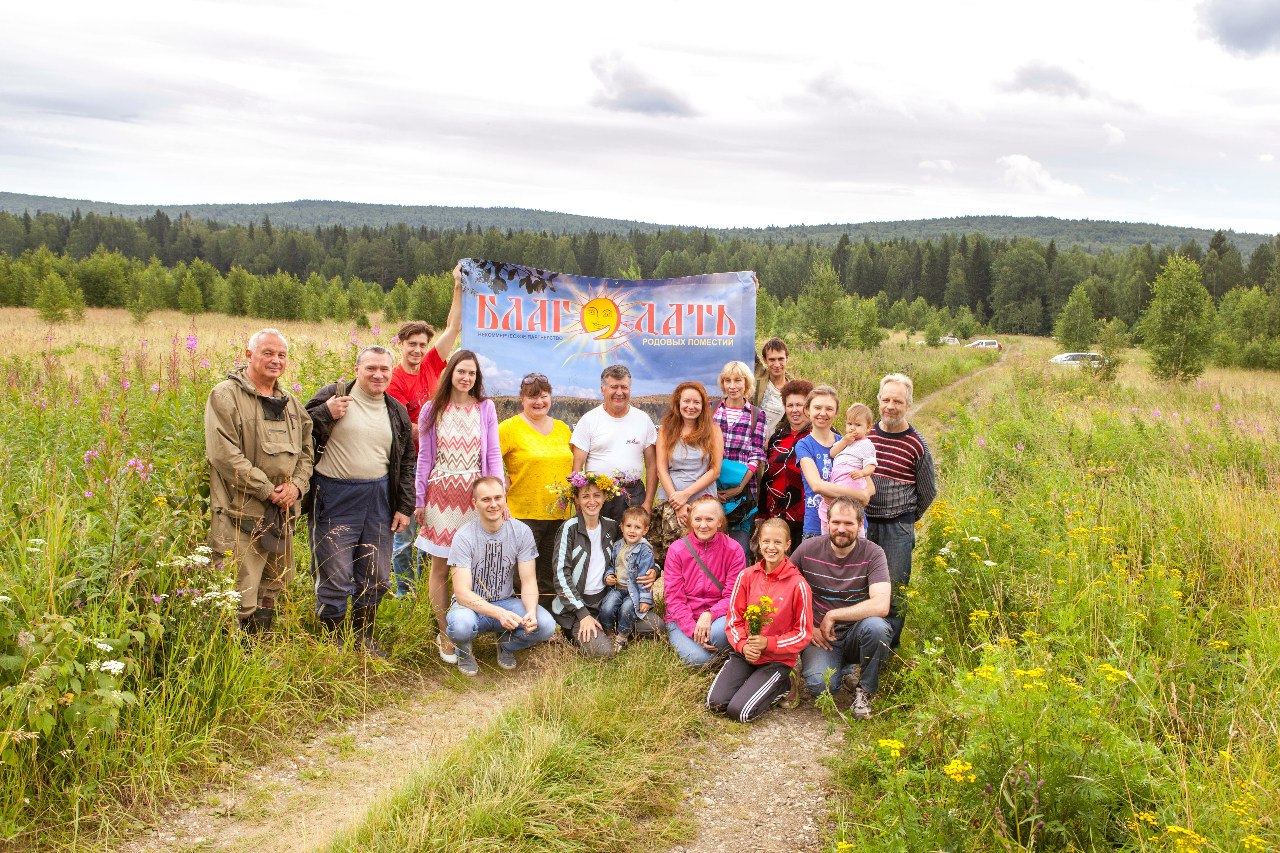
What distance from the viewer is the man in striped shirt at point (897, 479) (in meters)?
5.55

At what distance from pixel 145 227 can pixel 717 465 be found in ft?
375

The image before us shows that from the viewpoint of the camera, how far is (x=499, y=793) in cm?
358

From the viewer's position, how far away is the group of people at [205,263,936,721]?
4.96 m

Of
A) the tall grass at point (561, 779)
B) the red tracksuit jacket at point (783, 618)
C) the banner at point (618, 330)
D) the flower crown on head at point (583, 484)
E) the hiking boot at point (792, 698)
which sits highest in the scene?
the banner at point (618, 330)

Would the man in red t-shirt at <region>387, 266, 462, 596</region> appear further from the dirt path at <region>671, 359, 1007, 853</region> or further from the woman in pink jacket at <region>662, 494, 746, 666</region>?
the dirt path at <region>671, 359, 1007, 853</region>

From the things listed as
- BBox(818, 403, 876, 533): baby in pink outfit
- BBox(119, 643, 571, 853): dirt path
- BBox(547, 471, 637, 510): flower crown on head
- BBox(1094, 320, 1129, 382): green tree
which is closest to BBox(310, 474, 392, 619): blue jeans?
BBox(119, 643, 571, 853): dirt path

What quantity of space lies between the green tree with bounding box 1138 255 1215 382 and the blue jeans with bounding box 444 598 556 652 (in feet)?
72.6

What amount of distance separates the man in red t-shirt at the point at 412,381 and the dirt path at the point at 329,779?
1347mm

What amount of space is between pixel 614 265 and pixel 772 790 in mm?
97320

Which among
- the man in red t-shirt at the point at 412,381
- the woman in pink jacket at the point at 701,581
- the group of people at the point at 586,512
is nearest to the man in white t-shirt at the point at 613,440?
the group of people at the point at 586,512

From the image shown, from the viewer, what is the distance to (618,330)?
8.23 metres

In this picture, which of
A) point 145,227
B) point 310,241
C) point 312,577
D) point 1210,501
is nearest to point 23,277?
point 312,577

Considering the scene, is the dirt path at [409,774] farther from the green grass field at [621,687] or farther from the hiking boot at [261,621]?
the hiking boot at [261,621]

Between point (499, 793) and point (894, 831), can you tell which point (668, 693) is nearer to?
point (499, 793)
